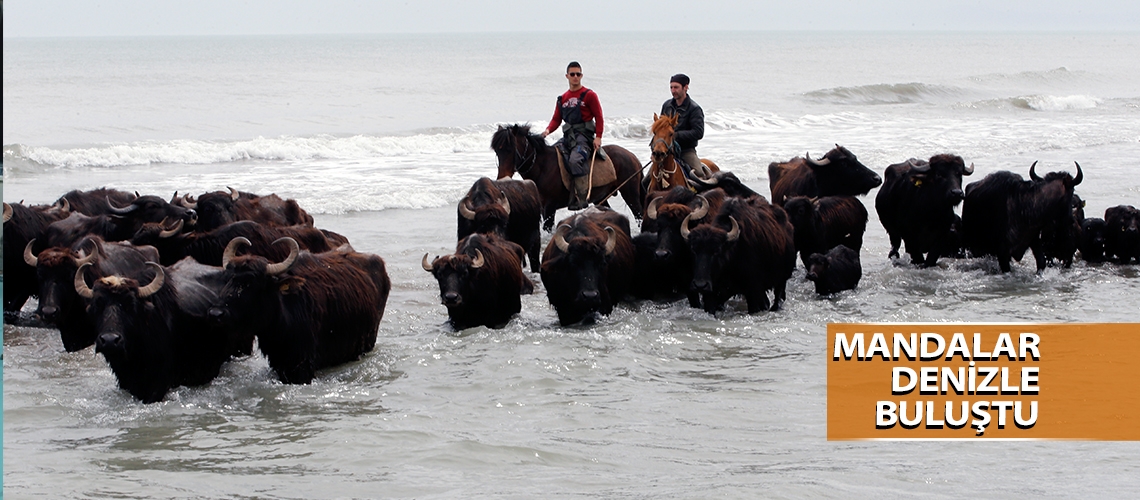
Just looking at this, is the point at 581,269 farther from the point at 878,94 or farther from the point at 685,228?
the point at 878,94

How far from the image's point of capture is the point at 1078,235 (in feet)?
47.8

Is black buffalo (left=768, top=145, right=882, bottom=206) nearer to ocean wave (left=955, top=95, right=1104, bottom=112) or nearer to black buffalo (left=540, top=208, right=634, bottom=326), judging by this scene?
black buffalo (left=540, top=208, right=634, bottom=326)

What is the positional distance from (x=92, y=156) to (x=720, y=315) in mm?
23397

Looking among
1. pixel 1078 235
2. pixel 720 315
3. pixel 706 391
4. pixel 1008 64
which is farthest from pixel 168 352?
pixel 1008 64

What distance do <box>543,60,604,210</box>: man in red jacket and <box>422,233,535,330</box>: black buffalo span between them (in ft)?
15.4

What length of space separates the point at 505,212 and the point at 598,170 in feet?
11.9

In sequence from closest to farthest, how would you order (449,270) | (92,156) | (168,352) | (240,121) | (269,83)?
(168,352) → (449,270) → (92,156) → (240,121) → (269,83)

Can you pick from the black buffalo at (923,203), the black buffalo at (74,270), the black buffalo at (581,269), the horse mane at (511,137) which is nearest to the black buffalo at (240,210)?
the black buffalo at (74,270)

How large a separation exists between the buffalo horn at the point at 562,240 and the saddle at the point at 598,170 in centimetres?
471

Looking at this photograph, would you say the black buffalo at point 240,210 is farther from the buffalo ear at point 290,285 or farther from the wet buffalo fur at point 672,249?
the wet buffalo fur at point 672,249

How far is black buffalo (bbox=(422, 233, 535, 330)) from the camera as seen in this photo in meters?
10.9

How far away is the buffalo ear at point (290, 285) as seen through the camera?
9.09m

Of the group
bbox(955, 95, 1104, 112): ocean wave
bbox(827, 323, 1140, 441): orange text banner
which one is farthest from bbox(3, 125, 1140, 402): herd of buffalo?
bbox(955, 95, 1104, 112): ocean wave

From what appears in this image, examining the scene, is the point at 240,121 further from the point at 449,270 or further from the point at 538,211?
the point at 449,270
